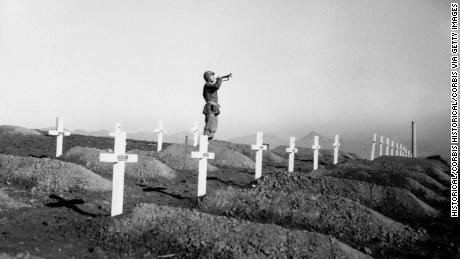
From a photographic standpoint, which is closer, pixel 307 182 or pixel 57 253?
pixel 57 253

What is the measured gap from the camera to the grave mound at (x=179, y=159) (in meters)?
18.8

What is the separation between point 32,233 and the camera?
7.34 m

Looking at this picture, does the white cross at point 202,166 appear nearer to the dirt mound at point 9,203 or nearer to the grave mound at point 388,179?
the dirt mound at point 9,203

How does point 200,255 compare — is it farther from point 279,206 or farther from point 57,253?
point 279,206

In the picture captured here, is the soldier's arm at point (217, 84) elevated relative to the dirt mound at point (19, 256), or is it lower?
elevated

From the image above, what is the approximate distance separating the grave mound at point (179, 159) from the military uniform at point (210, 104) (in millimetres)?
2147

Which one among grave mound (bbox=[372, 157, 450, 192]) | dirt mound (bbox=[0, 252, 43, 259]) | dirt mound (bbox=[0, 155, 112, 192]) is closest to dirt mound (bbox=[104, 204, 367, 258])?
dirt mound (bbox=[0, 252, 43, 259])

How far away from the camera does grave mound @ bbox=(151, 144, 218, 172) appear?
18812 millimetres

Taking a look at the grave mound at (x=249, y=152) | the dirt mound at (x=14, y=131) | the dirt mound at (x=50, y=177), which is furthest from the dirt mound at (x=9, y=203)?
the dirt mound at (x=14, y=131)

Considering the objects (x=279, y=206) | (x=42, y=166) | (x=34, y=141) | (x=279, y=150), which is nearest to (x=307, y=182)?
(x=279, y=206)

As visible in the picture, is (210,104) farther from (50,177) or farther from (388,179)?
(388,179)

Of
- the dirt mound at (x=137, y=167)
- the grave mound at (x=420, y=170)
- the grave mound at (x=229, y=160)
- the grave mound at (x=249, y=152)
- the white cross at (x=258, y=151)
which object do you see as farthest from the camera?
the grave mound at (x=249, y=152)

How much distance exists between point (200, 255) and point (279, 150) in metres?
31.4

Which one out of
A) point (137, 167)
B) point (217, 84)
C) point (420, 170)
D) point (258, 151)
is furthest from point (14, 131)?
point (420, 170)
